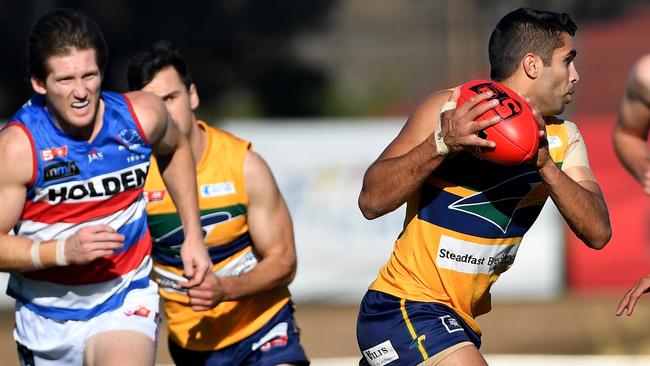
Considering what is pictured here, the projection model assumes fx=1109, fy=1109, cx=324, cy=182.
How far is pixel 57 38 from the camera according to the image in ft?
16.0

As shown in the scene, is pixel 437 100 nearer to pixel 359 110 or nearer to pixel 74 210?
pixel 74 210

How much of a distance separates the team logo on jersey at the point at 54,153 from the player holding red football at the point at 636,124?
310cm

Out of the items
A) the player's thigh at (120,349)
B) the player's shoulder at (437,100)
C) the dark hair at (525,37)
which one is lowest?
the player's thigh at (120,349)

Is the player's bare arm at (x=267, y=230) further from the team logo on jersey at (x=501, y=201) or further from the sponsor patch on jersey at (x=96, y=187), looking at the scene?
the team logo on jersey at (x=501, y=201)

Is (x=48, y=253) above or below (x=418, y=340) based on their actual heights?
above

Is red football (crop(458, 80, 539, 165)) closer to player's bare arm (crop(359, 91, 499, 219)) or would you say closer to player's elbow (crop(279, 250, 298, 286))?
player's bare arm (crop(359, 91, 499, 219))

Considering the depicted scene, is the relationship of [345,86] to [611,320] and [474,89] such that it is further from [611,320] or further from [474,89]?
[474,89]

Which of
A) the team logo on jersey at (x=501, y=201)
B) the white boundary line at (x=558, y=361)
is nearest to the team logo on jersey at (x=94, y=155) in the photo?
the team logo on jersey at (x=501, y=201)

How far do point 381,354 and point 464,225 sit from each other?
69cm

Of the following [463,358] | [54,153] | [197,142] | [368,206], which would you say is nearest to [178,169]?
[197,142]

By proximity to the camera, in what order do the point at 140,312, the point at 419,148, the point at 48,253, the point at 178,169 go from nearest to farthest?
the point at 419,148
the point at 48,253
the point at 140,312
the point at 178,169

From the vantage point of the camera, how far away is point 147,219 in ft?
19.7

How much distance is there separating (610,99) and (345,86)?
692 cm

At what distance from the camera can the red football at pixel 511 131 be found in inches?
173
